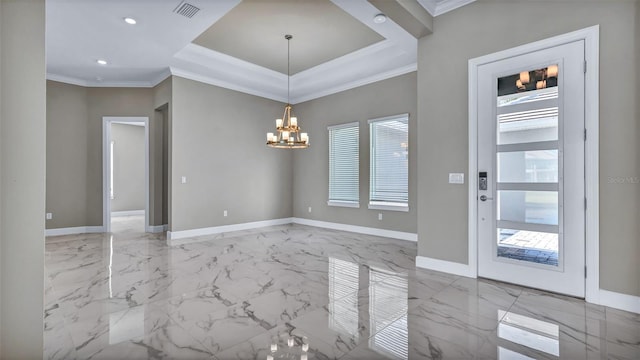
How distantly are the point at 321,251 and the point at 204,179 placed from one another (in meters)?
3.03

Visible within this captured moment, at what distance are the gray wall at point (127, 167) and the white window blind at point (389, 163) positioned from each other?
8.38 meters

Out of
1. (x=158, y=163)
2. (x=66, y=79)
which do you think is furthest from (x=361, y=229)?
(x=66, y=79)

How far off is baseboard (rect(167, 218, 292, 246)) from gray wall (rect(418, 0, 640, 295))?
13.9ft

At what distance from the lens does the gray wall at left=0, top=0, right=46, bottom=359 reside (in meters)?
1.37

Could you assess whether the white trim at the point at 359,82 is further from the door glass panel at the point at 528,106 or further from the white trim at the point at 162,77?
the white trim at the point at 162,77

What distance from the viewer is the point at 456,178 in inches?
140

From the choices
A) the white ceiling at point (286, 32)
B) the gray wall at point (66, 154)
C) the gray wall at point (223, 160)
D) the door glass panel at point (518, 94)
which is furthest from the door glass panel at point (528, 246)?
the gray wall at point (66, 154)

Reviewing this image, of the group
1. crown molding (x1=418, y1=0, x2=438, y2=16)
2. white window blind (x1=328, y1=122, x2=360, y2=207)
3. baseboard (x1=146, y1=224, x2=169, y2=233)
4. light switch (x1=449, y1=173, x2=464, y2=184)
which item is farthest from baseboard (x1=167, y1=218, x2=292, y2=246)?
crown molding (x1=418, y1=0, x2=438, y2=16)

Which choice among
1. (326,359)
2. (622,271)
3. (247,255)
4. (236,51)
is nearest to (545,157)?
(622,271)

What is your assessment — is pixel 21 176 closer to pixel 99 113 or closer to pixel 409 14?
pixel 409 14

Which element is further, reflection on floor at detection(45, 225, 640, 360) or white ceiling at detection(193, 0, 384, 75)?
white ceiling at detection(193, 0, 384, 75)

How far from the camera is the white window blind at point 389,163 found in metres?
5.79

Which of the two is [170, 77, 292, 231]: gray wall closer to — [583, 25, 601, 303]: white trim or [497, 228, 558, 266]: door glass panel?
[497, 228, 558, 266]: door glass panel

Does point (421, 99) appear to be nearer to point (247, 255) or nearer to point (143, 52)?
point (247, 255)
